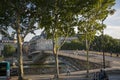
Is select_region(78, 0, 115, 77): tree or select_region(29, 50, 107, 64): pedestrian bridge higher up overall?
select_region(78, 0, 115, 77): tree

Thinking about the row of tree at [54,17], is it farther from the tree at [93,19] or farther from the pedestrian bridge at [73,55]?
the pedestrian bridge at [73,55]

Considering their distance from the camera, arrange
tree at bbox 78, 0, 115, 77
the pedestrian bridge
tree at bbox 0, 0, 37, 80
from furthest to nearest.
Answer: the pedestrian bridge → tree at bbox 78, 0, 115, 77 → tree at bbox 0, 0, 37, 80

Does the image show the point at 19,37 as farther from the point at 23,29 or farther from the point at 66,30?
the point at 66,30

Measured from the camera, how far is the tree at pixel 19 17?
40.3 m

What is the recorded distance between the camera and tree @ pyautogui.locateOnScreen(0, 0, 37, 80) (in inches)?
1588

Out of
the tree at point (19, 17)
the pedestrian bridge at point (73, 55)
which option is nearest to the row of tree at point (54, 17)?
the tree at point (19, 17)

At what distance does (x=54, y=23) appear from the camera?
44719mm

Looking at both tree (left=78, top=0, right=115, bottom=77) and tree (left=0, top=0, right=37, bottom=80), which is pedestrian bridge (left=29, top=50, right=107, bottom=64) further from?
tree (left=0, top=0, right=37, bottom=80)

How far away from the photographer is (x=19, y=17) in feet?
136

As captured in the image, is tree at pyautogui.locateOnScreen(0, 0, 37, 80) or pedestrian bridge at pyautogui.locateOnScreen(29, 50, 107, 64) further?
pedestrian bridge at pyautogui.locateOnScreen(29, 50, 107, 64)

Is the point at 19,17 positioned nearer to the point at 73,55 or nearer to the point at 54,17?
the point at 54,17

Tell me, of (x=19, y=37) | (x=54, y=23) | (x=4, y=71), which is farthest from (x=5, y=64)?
(x=54, y=23)

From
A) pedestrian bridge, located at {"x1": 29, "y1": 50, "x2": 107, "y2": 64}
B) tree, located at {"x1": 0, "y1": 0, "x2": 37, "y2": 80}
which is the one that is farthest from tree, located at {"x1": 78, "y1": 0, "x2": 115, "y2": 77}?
pedestrian bridge, located at {"x1": 29, "y1": 50, "x2": 107, "y2": 64}

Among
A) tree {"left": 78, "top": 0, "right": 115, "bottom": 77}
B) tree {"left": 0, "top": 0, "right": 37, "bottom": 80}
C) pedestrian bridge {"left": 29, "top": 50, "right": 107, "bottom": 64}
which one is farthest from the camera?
pedestrian bridge {"left": 29, "top": 50, "right": 107, "bottom": 64}
